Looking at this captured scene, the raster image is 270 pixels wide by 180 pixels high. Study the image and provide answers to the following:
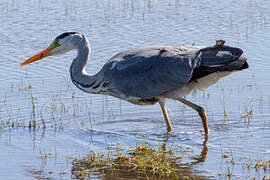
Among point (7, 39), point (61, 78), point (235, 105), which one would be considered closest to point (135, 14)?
point (7, 39)

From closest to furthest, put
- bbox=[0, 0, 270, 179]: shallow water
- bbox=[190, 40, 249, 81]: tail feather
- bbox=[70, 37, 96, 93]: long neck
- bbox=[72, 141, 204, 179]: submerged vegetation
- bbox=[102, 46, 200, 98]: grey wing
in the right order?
bbox=[72, 141, 204, 179]: submerged vegetation
bbox=[0, 0, 270, 179]: shallow water
bbox=[190, 40, 249, 81]: tail feather
bbox=[102, 46, 200, 98]: grey wing
bbox=[70, 37, 96, 93]: long neck

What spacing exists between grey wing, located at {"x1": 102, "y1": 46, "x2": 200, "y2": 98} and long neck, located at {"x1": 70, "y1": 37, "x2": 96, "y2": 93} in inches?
12.6

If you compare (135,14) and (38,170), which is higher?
(135,14)

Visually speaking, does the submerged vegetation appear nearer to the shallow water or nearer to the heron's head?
the shallow water

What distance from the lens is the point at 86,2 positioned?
636 inches

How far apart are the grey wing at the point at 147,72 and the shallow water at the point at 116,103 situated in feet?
2.20

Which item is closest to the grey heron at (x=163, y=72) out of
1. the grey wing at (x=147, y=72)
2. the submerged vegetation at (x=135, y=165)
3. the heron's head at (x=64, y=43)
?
the grey wing at (x=147, y=72)

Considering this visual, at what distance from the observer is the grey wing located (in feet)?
25.0

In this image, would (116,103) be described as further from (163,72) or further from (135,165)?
(135,165)

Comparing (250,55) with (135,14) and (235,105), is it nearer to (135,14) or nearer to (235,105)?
(235,105)

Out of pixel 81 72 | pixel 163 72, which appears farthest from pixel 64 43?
pixel 163 72

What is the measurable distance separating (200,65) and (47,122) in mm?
2387

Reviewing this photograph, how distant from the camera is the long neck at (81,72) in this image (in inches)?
315

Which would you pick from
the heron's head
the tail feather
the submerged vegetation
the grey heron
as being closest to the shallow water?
the submerged vegetation
